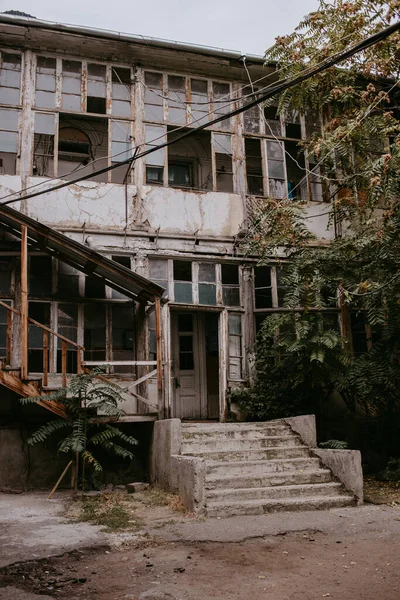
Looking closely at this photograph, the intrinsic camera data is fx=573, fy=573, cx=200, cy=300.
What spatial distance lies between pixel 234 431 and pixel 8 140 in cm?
699

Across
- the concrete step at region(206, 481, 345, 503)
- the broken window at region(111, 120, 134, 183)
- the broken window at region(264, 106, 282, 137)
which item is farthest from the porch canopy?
the broken window at region(264, 106, 282, 137)

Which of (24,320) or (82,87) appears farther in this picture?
(82,87)

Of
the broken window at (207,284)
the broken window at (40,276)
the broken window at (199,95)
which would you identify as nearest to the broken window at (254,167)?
the broken window at (199,95)

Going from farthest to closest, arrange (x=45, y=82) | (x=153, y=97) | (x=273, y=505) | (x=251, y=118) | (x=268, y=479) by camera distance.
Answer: (x=251, y=118)
(x=153, y=97)
(x=45, y=82)
(x=268, y=479)
(x=273, y=505)

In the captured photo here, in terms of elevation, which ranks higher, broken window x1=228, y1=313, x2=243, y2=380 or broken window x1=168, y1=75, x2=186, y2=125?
broken window x1=168, y1=75, x2=186, y2=125

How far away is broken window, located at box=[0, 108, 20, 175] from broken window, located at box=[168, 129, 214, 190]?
3626 millimetres

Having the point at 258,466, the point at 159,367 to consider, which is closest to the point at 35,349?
the point at 159,367

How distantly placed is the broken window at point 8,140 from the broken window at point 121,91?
78.5 inches

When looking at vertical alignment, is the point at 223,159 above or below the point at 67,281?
above

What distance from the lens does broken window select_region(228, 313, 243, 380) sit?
11297mm

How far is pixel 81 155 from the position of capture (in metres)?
12.5

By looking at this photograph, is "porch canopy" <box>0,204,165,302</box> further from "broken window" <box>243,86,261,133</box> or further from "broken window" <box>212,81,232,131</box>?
"broken window" <box>243,86,261,133</box>

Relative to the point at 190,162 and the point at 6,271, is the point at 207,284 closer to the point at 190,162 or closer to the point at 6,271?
the point at 190,162

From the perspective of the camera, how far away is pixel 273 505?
23.8ft
